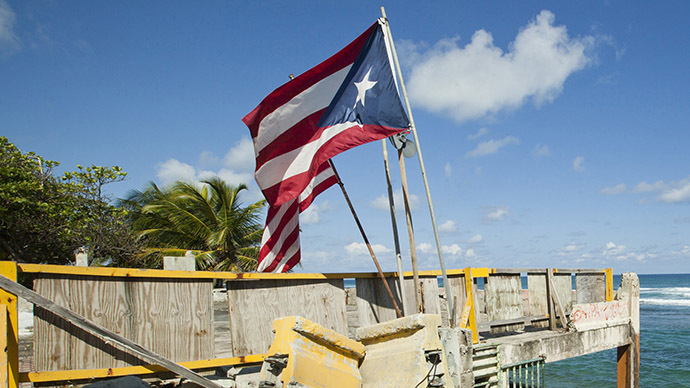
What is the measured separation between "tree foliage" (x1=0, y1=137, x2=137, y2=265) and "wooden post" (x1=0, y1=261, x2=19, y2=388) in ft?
50.3

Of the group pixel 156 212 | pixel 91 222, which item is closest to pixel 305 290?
pixel 91 222

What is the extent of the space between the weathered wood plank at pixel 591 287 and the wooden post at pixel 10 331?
35.5 feet

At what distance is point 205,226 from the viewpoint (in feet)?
79.6

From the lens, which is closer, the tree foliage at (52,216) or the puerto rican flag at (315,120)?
the puerto rican flag at (315,120)

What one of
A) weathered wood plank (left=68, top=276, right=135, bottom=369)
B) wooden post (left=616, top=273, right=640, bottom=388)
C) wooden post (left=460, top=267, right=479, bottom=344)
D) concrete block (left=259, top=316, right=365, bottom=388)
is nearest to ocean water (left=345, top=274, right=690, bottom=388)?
wooden post (left=616, top=273, right=640, bottom=388)

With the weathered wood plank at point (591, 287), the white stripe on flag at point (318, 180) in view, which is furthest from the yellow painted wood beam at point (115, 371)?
the weathered wood plank at point (591, 287)

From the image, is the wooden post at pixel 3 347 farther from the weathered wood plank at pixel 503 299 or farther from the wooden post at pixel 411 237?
the weathered wood plank at pixel 503 299

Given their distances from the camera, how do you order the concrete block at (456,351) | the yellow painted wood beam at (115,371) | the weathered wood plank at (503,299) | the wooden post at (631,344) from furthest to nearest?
the wooden post at (631,344), the weathered wood plank at (503,299), the concrete block at (456,351), the yellow painted wood beam at (115,371)

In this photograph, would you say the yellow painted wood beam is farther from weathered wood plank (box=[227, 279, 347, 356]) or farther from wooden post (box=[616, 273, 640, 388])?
wooden post (box=[616, 273, 640, 388])

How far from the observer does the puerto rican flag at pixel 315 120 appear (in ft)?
23.5

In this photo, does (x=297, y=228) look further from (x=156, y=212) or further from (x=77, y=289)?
(x=156, y=212)

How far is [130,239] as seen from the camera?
2208 centimetres

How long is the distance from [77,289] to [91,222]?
1749 centimetres

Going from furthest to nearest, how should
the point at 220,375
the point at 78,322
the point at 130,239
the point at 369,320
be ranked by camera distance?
the point at 130,239 → the point at 369,320 → the point at 220,375 → the point at 78,322
